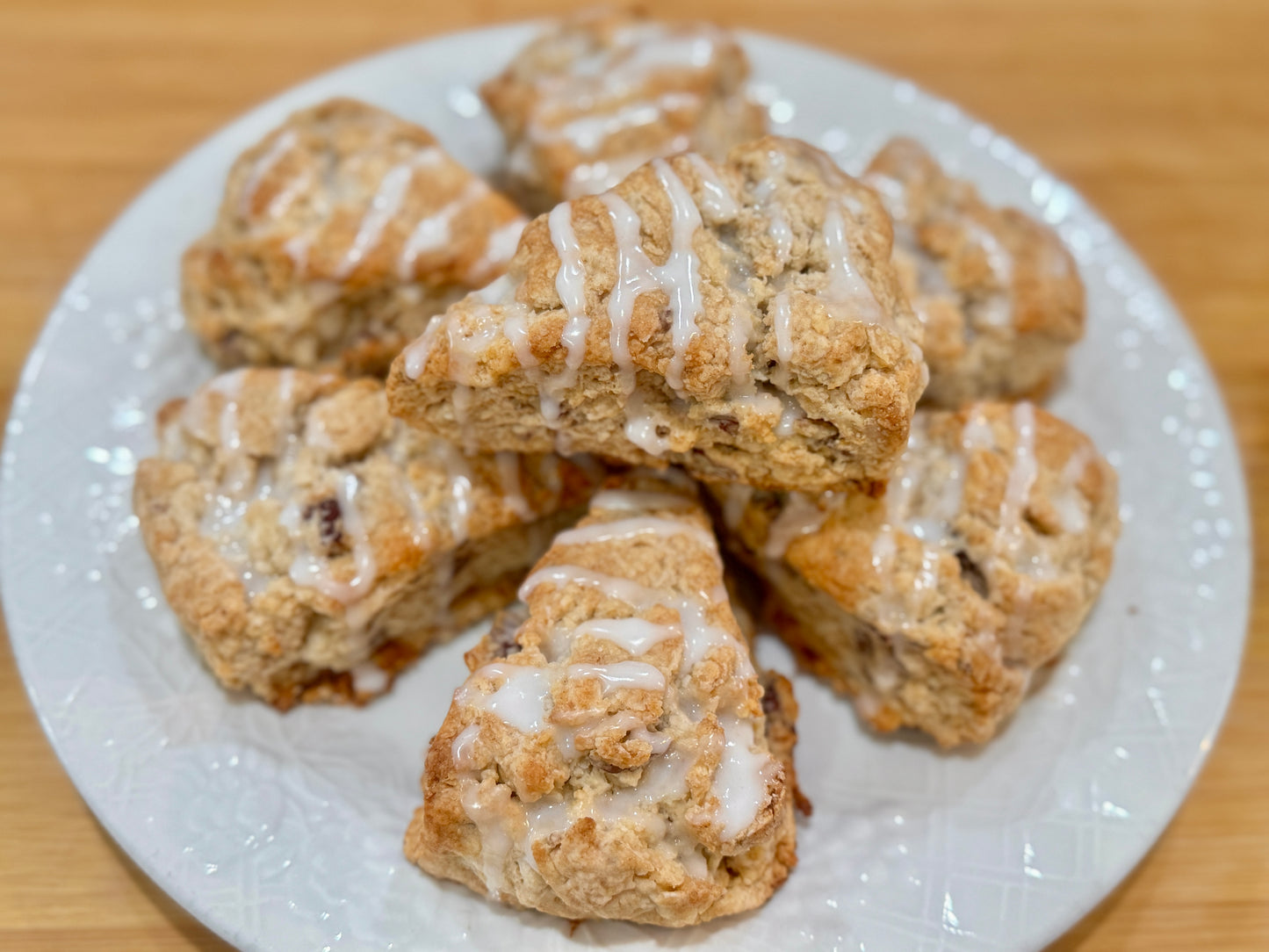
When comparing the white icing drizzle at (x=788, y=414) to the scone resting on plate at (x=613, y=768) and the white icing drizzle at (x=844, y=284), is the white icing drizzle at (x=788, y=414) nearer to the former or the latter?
the white icing drizzle at (x=844, y=284)

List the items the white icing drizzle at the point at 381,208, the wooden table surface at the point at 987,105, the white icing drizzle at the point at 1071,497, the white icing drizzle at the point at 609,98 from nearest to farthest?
the white icing drizzle at the point at 1071,497, the white icing drizzle at the point at 381,208, the white icing drizzle at the point at 609,98, the wooden table surface at the point at 987,105

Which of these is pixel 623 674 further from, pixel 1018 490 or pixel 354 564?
pixel 1018 490

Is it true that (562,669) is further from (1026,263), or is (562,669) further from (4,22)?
(4,22)

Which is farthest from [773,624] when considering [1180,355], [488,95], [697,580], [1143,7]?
[1143,7]

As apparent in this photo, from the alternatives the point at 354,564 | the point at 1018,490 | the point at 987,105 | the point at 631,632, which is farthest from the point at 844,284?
the point at 987,105

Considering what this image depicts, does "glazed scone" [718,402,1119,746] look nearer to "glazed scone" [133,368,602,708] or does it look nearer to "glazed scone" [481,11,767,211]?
"glazed scone" [133,368,602,708]

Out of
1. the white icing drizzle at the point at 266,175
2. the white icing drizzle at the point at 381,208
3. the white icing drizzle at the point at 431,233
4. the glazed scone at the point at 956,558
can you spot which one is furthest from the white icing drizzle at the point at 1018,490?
the white icing drizzle at the point at 266,175

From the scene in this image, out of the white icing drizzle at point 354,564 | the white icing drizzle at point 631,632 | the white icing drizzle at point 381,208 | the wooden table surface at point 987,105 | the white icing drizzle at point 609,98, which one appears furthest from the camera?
the wooden table surface at point 987,105
